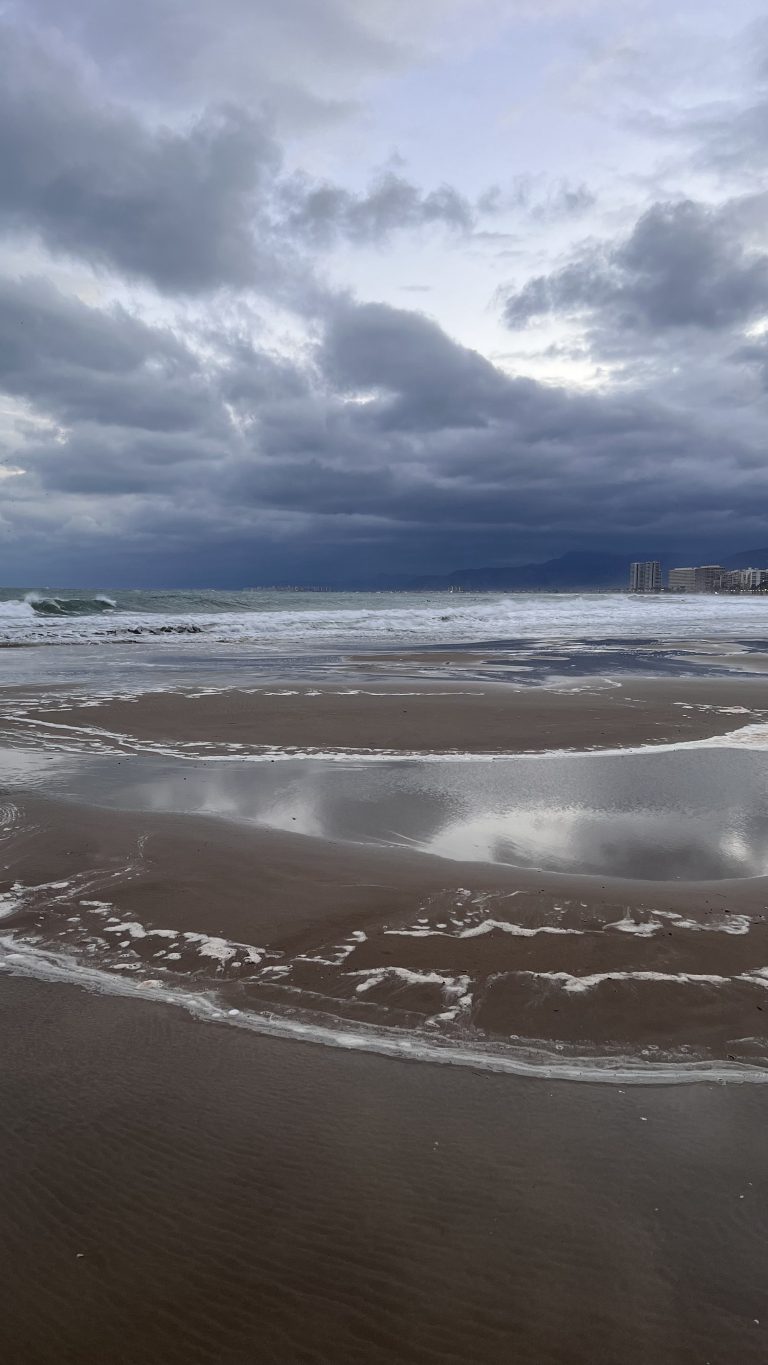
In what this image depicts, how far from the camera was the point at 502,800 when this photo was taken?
8.20 meters

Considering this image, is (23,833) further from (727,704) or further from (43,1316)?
(727,704)

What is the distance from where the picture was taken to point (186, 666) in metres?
22.7

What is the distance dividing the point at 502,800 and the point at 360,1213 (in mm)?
5727

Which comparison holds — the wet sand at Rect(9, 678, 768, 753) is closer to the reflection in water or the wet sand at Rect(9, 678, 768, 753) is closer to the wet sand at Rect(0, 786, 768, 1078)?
the reflection in water

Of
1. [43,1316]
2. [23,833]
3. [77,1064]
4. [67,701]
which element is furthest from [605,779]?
[67,701]

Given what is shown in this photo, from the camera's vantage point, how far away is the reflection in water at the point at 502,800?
6.57 metres

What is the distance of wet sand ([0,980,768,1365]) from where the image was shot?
221 cm

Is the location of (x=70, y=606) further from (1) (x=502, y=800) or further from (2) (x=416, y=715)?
(1) (x=502, y=800)

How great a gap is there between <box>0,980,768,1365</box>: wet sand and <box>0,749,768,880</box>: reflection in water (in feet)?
10.1

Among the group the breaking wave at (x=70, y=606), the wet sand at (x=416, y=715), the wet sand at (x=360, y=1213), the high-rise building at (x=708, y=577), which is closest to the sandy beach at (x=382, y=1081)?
the wet sand at (x=360, y=1213)

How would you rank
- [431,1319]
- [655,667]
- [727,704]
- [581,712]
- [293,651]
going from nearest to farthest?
[431,1319] < [581,712] < [727,704] < [655,667] < [293,651]

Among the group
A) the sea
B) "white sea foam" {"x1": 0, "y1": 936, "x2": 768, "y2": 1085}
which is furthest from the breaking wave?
"white sea foam" {"x1": 0, "y1": 936, "x2": 768, "y2": 1085}

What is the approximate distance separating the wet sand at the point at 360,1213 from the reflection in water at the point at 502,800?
3.09m

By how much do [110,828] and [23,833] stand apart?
725mm
